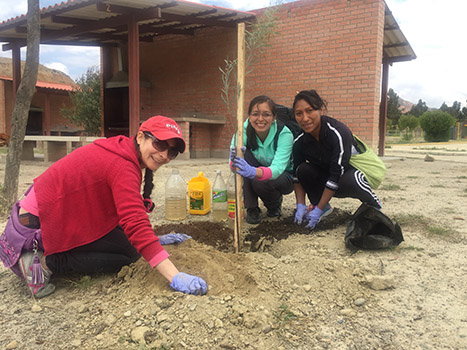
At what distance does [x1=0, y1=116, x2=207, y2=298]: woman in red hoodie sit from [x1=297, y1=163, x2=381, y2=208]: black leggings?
170 cm

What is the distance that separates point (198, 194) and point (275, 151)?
38.9 inches

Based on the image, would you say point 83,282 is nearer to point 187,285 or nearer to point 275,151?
point 187,285

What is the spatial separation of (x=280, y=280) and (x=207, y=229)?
128cm

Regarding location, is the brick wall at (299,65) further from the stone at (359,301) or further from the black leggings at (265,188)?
the stone at (359,301)

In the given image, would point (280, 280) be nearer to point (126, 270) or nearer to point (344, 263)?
point (344, 263)

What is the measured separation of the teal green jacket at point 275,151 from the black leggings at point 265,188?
0.12 m

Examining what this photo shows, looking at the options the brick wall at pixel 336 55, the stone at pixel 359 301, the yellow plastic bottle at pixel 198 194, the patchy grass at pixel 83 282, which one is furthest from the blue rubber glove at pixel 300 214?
the brick wall at pixel 336 55

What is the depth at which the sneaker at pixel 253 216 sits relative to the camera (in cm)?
350

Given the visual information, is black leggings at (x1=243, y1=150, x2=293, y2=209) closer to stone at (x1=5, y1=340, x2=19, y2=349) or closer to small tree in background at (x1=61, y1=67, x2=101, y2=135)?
stone at (x1=5, y1=340, x2=19, y2=349)

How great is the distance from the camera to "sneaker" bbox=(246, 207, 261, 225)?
138 inches

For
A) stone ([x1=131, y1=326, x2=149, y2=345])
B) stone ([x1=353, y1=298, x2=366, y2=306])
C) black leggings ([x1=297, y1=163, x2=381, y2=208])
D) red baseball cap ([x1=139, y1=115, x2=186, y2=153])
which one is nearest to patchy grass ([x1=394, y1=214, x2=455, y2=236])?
black leggings ([x1=297, y1=163, x2=381, y2=208])

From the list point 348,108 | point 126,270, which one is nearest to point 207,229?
point 126,270

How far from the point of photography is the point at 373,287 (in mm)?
2064

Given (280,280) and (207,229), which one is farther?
(207,229)
